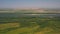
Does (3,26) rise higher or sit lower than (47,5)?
lower

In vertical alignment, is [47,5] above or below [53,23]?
above

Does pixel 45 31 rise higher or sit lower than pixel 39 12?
lower

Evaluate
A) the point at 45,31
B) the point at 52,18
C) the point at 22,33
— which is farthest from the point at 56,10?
the point at 22,33

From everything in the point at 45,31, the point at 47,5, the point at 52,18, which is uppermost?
the point at 47,5

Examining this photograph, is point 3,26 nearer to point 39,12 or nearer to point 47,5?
point 39,12

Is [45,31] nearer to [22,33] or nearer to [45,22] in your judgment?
[45,22]

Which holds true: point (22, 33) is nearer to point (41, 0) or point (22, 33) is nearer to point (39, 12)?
point (39, 12)

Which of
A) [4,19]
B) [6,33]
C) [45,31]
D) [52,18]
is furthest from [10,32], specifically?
[52,18]

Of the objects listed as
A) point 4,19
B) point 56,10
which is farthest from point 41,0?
point 4,19
